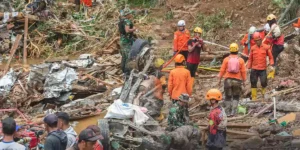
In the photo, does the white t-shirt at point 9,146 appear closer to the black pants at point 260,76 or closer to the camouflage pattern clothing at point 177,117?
the camouflage pattern clothing at point 177,117

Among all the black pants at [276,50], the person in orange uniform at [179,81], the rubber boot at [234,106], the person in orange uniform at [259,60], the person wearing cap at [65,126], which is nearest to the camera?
the person wearing cap at [65,126]

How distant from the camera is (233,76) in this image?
1179cm

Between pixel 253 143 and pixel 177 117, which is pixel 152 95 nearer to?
pixel 177 117

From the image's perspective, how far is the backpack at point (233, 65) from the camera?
38.2ft

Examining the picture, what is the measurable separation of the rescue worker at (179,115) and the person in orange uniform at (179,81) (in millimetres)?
1235

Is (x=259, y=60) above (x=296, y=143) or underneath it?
above

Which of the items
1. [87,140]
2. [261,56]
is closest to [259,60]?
[261,56]

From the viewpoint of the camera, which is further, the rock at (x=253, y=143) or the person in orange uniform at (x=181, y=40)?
the person in orange uniform at (x=181, y=40)

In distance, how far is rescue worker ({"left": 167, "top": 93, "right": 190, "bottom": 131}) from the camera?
9742mm

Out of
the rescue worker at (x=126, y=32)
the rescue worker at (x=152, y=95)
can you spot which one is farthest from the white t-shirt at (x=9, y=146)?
the rescue worker at (x=126, y=32)

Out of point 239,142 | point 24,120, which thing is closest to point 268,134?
point 239,142

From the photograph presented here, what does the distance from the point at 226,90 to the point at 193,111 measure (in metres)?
0.91

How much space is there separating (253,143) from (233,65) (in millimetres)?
1931

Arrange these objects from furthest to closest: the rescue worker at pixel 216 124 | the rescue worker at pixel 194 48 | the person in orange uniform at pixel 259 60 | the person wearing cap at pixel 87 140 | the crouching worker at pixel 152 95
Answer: the rescue worker at pixel 194 48 → the person in orange uniform at pixel 259 60 → the crouching worker at pixel 152 95 → the rescue worker at pixel 216 124 → the person wearing cap at pixel 87 140
